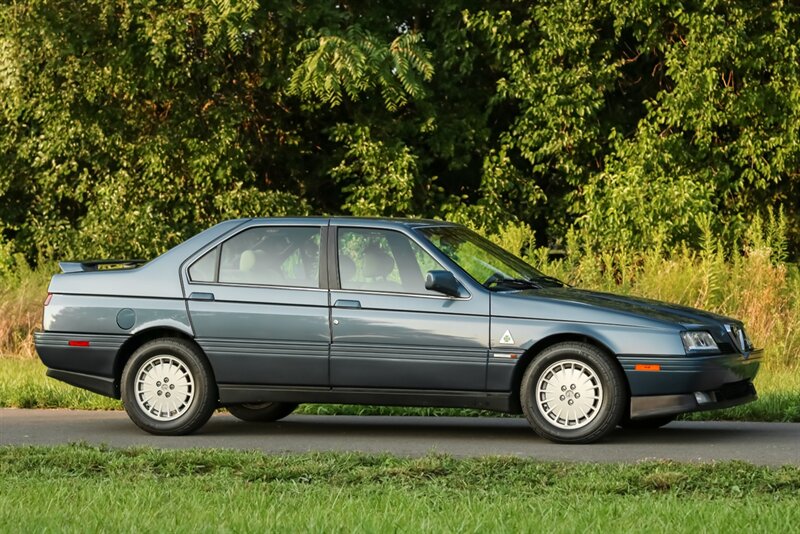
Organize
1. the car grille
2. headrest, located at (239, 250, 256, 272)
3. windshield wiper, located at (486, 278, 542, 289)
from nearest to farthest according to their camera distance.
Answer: the car grille, windshield wiper, located at (486, 278, 542, 289), headrest, located at (239, 250, 256, 272)

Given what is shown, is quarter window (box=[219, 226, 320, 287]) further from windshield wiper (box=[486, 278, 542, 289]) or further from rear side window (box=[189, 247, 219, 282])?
windshield wiper (box=[486, 278, 542, 289])

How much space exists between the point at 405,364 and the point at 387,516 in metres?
3.63

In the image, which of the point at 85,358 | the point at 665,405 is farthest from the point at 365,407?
the point at 665,405

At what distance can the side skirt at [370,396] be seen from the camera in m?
10.3

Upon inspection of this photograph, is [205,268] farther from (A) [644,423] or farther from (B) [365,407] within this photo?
(A) [644,423]

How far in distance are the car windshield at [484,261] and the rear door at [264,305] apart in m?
0.89

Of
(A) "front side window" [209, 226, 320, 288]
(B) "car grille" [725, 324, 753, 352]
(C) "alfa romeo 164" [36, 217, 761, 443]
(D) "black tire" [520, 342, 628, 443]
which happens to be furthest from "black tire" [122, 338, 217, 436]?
(B) "car grille" [725, 324, 753, 352]

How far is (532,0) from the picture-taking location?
22922mm

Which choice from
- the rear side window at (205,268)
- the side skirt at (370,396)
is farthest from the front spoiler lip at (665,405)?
the rear side window at (205,268)

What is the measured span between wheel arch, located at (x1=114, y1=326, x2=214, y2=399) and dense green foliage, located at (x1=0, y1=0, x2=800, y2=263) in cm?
973

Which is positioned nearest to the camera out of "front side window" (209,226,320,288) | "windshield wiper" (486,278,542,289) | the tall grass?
"windshield wiper" (486,278,542,289)

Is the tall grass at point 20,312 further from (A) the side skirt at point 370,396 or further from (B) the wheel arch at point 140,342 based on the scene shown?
(A) the side skirt at point 370,396

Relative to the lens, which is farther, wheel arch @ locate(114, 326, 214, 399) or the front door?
wheel arch @ locate(114, 326, 214, 399)

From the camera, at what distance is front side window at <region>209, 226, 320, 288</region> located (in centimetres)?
1081
